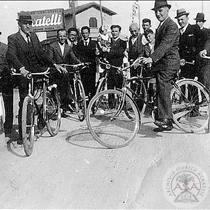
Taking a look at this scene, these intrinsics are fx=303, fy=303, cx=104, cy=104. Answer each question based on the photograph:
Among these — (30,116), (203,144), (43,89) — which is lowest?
(203,144)

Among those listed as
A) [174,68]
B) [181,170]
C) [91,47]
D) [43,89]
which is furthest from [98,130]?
[91,47]

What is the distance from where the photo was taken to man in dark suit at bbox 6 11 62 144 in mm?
4216

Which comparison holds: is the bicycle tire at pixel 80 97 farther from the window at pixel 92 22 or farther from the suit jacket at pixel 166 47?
the window at pixel 92 22

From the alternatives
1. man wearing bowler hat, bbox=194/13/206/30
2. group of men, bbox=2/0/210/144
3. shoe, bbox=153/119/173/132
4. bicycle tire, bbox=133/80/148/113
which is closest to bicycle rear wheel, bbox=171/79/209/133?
shoe, bbox=153/119/173/132

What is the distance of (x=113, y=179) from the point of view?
3203 millimetres

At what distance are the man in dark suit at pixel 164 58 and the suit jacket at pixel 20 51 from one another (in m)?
1.72

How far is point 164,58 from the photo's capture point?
451 centimetres

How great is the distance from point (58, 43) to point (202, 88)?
303 centimetres

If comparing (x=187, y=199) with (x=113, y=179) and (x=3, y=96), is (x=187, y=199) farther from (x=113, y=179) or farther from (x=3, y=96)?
(x=3, y=96)

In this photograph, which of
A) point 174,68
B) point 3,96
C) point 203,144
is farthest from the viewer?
point 3,96

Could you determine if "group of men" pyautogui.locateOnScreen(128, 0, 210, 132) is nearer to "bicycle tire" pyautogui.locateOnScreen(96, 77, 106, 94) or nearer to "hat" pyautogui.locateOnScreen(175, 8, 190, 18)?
"hat" pyautogui.locateOnScreen(175, 8, 190, 18)

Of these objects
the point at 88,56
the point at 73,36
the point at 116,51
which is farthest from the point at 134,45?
the point at 73,36

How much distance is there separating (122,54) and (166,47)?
2531mm

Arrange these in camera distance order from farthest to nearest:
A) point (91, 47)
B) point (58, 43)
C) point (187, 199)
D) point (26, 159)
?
point (91, 47) → point (58, 43) → point (26, 159) → point (187, 199)
